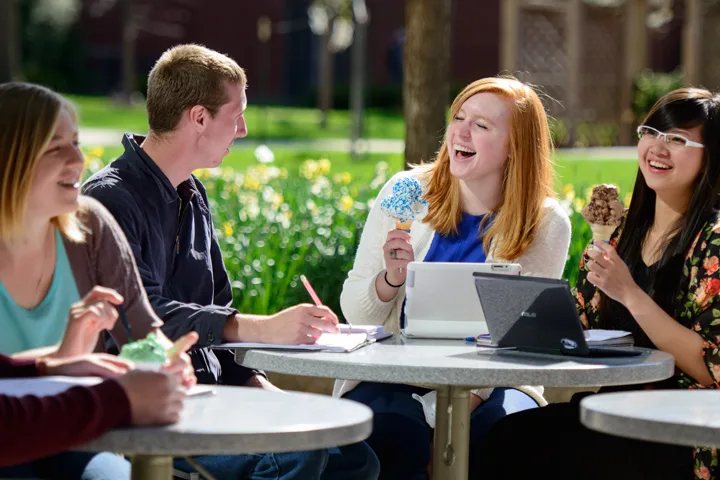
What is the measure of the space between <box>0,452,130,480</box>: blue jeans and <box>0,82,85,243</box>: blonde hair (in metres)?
0.47

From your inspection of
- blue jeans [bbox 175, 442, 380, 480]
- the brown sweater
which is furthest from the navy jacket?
the brown sweater

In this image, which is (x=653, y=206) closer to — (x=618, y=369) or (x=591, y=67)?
(x=618, y=369)

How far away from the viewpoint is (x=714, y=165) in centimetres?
378

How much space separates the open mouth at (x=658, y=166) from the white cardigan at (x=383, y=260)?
13.9 inches

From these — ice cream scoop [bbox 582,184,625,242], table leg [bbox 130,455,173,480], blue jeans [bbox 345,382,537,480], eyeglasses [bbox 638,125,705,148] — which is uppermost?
eyeglasses [bbox 638,125,705,148]

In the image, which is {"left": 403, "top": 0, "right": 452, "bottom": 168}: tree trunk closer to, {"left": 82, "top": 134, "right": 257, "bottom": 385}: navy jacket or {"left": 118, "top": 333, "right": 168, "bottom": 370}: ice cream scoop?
{"left": 82, "top": 134, "right": 257, "bottom": 385}: navy jacket

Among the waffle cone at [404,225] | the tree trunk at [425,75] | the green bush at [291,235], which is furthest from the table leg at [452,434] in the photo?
the tree trunk at [425,75]

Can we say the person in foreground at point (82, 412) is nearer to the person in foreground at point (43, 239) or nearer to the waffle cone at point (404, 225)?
the person in foreground at point (43, 239)

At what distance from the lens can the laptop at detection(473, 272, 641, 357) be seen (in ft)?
10.5

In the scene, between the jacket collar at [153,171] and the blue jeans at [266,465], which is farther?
the jacket collar at [153,171]

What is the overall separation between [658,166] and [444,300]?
786 mm

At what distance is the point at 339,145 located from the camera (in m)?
17.9

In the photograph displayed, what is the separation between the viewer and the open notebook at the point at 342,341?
3.29 meters

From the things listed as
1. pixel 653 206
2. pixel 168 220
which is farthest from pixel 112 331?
pixel 653 206
